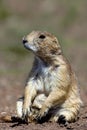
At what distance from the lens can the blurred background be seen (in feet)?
54.1

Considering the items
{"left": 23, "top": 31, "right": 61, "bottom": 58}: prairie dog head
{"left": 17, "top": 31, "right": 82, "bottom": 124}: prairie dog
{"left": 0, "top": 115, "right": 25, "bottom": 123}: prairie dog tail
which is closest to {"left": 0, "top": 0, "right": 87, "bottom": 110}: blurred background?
{"left": 0, "top": 115, "right": 25, "bottom": 123}: prairie dog tail

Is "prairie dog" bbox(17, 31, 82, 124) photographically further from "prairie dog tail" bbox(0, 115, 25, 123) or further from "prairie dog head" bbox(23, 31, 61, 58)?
"prairie dog tail" bbox(0, 115, 25, 123)

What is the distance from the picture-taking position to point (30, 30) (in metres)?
26.7

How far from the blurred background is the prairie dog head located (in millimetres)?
3871

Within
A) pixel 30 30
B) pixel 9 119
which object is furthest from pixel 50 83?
pixel 30 30

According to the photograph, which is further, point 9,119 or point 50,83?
point 9,119

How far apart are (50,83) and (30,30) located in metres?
18.0

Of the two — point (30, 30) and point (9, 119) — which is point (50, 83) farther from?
point (30, 30)

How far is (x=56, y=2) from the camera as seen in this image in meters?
36.8

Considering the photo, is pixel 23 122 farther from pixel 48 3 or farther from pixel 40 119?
pixel 48 3

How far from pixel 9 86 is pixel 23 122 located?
256 inches

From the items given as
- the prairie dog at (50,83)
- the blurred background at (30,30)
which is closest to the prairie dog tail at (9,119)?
the prairie dog at (50,83)

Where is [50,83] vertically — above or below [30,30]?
below

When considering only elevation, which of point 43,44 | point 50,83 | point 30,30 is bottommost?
point 50,83
